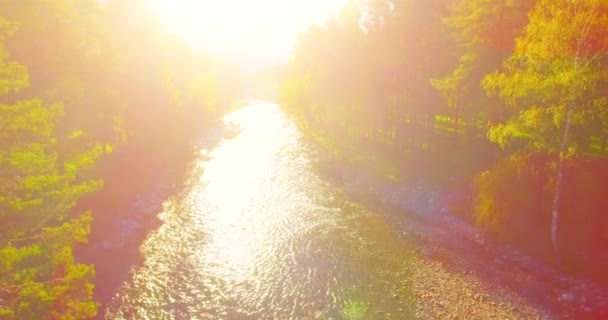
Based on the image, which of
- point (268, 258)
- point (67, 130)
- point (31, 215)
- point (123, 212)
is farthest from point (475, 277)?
point (67, 130)

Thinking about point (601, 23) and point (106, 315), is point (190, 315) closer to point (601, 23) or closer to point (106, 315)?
point (106, 315)

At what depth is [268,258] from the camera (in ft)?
77.7

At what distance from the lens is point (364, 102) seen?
4925cm

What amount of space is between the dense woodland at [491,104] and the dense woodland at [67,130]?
20373 millimetres

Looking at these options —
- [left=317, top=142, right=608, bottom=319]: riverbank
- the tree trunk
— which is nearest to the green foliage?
the tree trunk

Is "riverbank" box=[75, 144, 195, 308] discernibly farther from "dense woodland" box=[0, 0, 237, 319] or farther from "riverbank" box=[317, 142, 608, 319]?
"riverbank" box=[317, 142, 608, 319]

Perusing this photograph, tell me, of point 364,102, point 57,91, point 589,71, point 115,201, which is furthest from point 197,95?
point 589,71

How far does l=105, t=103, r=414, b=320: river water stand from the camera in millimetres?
19141

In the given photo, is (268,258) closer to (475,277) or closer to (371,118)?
(475,277)

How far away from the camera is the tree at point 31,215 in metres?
11.8

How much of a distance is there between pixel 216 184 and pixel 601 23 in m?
30.7

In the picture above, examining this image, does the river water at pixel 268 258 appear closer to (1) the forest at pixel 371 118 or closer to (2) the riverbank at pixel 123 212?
(2) the riverbank at pixel 123 212

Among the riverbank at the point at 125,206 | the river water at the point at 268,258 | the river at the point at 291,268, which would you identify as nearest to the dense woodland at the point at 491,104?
the river at the point at 291,268

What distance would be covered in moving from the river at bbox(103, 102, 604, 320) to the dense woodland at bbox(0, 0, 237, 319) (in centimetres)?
432
